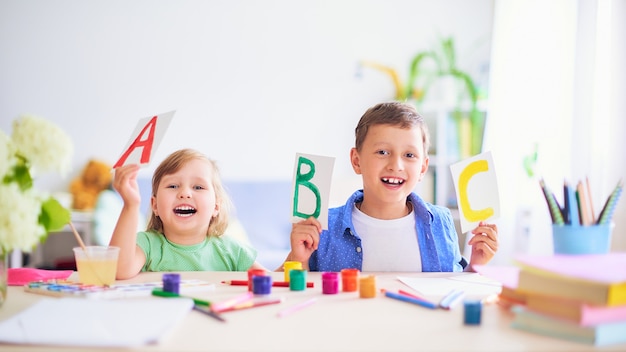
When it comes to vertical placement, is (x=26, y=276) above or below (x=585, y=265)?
below

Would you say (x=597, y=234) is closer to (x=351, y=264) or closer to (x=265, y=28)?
(x=351, y=264)

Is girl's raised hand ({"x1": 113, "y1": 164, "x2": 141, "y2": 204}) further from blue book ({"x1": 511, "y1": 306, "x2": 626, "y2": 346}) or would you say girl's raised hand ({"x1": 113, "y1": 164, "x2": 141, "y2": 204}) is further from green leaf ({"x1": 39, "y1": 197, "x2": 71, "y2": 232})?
blue book ({"x1": 511, "y1": 306, "x2": 626, "y2": 346})

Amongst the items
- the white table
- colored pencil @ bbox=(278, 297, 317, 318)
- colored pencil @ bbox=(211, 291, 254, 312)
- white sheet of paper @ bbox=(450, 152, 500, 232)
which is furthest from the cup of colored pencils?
colored pencil @ bbox=(211, 291, 254, 312)

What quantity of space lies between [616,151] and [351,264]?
164 cm

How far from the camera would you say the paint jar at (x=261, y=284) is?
1.10 metres

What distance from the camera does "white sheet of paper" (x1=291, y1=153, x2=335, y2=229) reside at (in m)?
1.39

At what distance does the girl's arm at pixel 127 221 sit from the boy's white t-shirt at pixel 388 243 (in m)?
0.59

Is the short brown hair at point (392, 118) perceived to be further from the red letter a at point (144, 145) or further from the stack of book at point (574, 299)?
the stack of book at point (574, 299)

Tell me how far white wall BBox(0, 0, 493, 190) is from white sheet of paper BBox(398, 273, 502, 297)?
2.95m

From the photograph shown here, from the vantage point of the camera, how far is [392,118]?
1.67 meters

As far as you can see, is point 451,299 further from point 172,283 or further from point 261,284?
point 172,283

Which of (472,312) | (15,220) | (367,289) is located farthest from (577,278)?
(15,220)

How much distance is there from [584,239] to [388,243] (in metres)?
0.69

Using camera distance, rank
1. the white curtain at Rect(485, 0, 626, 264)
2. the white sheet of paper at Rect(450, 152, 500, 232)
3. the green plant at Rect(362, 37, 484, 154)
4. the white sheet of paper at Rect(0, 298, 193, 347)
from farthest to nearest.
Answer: the green plant at Rect(362, 37, 484, 154) < the white curtain at Rect(485, 0, 626, 264) < the white sheet of paper at Rect(450, 152, 500, 232) < the white sheet of paper at Rect(0, 298, 193, 347)
